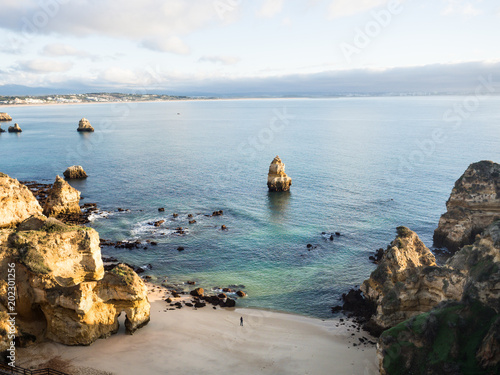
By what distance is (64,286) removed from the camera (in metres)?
32.8

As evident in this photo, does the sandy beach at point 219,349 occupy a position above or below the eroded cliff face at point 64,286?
below

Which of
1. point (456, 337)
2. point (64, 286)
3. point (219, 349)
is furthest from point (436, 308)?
point (64, 286)

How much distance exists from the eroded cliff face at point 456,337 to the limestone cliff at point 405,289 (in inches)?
234

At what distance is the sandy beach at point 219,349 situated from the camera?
103ft

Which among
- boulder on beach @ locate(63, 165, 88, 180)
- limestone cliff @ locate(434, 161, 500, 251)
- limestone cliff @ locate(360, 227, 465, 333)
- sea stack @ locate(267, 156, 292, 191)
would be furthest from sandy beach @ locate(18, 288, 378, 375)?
boulder on beach @ locate(63, 165, 88, 180)

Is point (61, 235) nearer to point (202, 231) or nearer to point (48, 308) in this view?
point (48, 308)

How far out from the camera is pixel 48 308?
32.6 m

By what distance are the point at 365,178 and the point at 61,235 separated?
85.1m

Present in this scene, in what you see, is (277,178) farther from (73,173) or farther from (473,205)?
(73,173)

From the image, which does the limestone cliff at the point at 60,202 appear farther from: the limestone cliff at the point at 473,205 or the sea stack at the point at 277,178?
the limestone cliff at the point at 473,205

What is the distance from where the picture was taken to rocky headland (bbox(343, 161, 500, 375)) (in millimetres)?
24359

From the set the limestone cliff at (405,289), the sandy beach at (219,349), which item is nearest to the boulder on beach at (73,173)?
the sandy beach at (219,349)

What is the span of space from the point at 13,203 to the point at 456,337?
58259 mm

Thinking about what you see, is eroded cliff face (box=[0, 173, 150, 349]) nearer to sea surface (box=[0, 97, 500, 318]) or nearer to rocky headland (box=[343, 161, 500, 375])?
sea surface (box=[0, 97, 500, 318])
